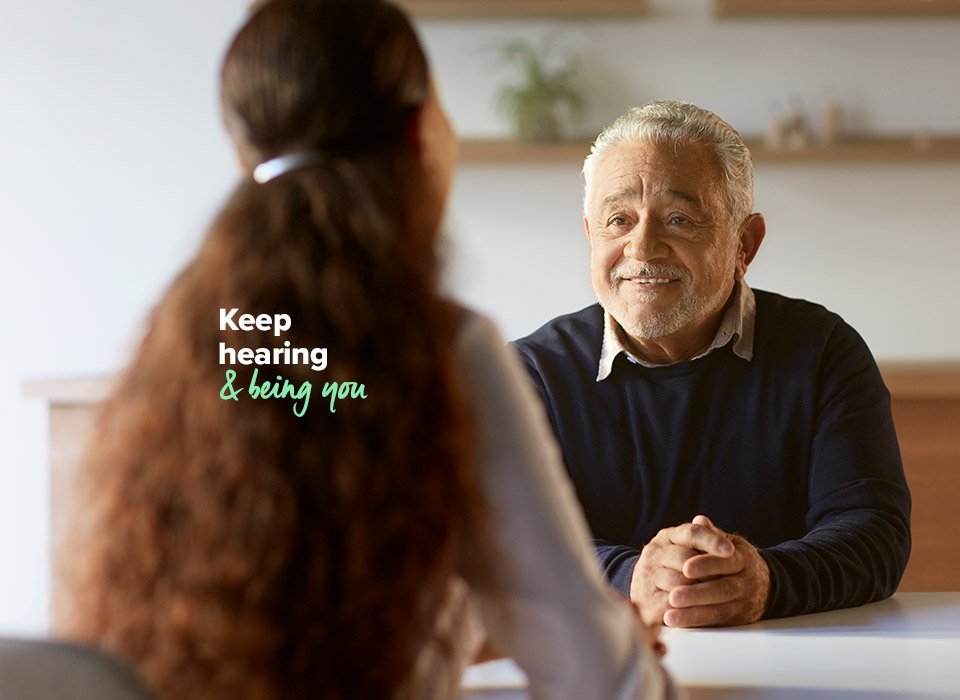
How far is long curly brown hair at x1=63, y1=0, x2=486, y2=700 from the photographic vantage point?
0.78 meters

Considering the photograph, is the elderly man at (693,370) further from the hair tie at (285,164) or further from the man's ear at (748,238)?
the hair tie at (285,164)

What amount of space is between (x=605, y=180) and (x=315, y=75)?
119 centimetres

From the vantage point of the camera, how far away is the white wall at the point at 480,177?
3.91 meters

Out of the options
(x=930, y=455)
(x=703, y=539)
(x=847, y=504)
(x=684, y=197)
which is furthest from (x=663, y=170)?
→ (x=930, y=455)

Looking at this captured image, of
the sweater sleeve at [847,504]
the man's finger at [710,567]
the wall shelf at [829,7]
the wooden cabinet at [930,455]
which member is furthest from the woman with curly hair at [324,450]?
the wall shelf at [829,7]

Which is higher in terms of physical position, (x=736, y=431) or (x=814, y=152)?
(x=814, y=152)

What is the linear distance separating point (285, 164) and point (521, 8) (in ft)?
10.5

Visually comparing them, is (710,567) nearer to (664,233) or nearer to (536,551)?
(536,551)

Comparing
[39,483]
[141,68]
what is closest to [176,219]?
[141,68]

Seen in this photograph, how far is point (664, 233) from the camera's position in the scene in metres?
1.95

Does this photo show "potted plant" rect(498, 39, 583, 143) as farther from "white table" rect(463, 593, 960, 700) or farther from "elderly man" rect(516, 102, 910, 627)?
"white table" rect(463, 593, 960, 700)

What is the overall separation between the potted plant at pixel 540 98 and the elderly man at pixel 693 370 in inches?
74.1

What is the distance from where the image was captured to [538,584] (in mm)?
843

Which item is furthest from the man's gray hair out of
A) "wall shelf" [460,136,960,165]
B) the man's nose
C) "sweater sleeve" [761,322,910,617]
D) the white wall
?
the white wall
